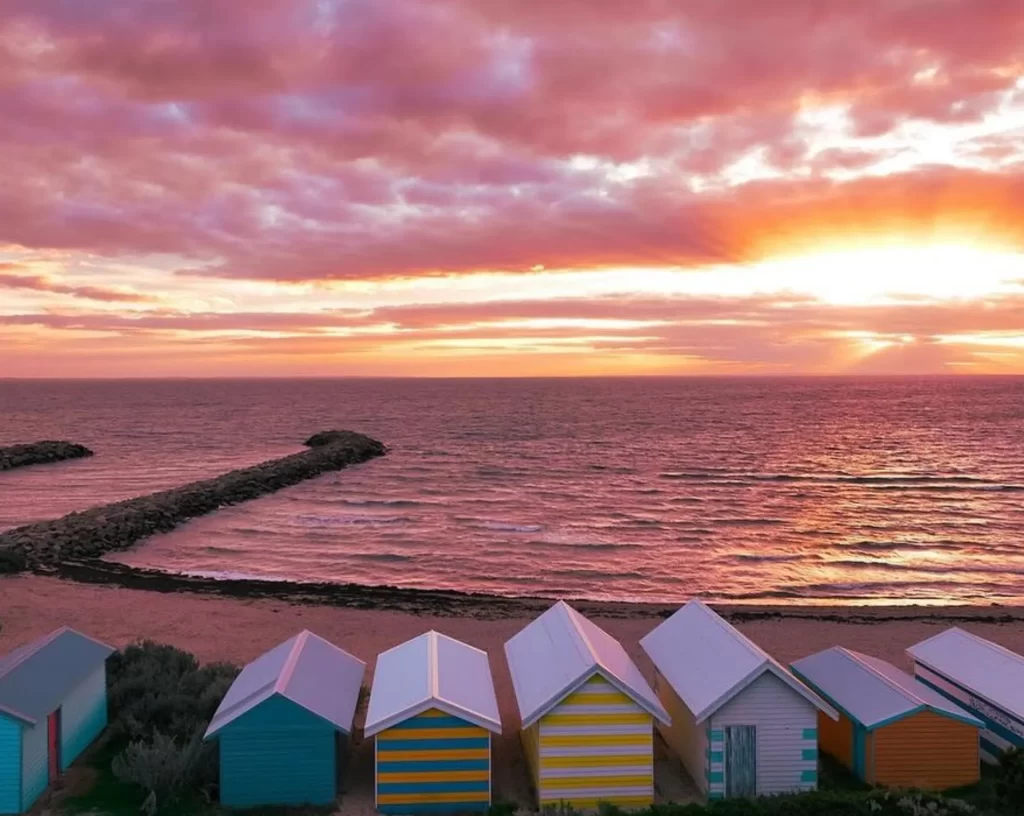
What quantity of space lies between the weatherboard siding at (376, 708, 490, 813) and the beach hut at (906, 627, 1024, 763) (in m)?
7.41

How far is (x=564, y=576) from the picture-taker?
1068 inches

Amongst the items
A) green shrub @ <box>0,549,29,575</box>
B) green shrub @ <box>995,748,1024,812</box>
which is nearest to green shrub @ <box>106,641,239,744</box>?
green shrub @ <box>995,748,1024,812</box>

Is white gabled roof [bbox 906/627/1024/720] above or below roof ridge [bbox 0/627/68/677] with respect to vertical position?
below

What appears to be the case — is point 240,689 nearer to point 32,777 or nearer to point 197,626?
point 32,777

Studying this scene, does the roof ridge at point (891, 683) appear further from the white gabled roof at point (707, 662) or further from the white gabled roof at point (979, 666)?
the white gabled roof at point (979, 666)

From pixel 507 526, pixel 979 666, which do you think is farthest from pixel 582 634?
pixel 507 526

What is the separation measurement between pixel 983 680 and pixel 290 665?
1028 centimetres

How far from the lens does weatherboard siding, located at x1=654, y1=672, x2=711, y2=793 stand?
11297mm

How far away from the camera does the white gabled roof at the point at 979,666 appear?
12.2 m

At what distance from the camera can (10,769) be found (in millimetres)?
10500

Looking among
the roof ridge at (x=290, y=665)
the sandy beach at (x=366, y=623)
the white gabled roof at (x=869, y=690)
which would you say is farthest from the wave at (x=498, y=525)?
the roof ridge at (x=290, y=665)

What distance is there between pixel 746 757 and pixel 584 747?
2162mm

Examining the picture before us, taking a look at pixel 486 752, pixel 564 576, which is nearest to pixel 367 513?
pixel 564 576

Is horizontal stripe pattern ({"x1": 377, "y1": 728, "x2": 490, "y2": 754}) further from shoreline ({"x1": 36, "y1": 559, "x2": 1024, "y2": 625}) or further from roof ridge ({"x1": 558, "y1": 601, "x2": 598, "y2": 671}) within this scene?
shoreline ({"x1": 36, "y1": 559, "x2": 1024, "y2": 625})
